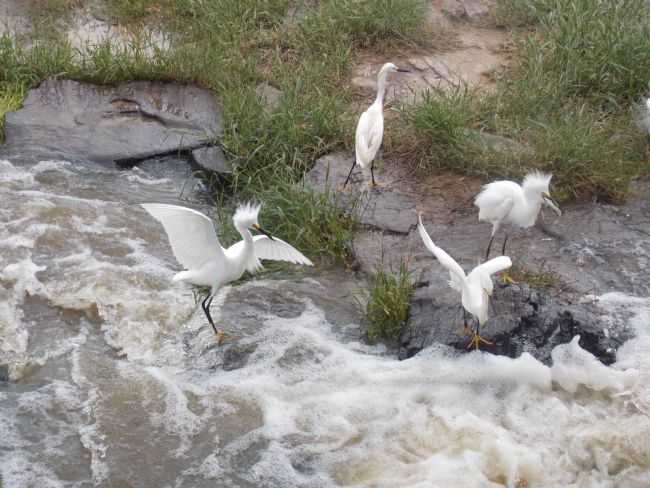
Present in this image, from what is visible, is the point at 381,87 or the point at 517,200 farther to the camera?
the point at 381,87

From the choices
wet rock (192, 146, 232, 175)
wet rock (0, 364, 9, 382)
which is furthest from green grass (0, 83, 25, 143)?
wet rock (0, 364, 9, 382)

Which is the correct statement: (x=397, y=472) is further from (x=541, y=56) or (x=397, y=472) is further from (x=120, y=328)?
(x=541, y=56)

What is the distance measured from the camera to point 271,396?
4.63m

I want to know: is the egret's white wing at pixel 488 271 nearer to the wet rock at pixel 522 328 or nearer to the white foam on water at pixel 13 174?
the wet rock at pixel 522 328

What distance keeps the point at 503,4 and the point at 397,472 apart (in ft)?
18.4

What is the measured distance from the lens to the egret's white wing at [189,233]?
14.7ft

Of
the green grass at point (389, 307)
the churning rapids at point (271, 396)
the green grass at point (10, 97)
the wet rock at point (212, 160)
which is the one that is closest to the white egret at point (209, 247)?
the churning rapids at point (271, 396)

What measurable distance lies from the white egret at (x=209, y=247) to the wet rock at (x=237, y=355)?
106 millimetres

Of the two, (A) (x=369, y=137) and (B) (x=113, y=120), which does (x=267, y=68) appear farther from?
(A) (x=369, y=137)

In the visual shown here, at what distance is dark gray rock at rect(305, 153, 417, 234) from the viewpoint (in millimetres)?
5922

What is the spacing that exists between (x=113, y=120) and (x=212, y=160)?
1040 mm

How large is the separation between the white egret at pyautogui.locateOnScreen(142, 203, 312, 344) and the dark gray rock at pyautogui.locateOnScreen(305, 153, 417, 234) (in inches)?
38.0

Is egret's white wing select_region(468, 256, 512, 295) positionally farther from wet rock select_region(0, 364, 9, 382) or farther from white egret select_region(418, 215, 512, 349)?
wet rock select_region(0, 364, 9, 382)

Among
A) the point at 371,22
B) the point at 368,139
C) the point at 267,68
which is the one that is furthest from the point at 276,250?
the point at 371,22
